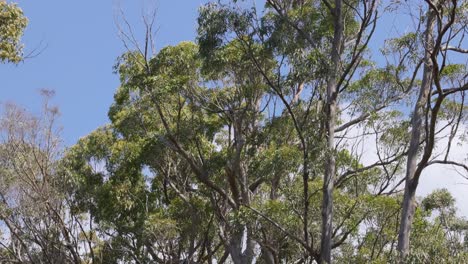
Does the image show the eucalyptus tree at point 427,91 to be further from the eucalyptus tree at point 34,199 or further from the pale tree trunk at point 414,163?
the eucalyptus tree at point 34,199

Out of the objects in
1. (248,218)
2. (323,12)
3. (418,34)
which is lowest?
(248,218)

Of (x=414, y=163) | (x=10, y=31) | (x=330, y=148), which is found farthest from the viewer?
(x=330, y=148)

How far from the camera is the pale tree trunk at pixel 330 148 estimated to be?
12.4m

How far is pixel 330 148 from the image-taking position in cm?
1266

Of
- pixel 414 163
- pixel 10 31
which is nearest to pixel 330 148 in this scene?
pixel 414 163

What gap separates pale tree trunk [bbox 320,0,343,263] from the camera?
1244 centimetres

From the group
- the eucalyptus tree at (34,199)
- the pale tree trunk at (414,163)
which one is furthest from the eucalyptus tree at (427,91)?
the eucalyptus tree at (34,199)

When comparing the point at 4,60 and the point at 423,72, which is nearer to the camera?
the point at 4,60

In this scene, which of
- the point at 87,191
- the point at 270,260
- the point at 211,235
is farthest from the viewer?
the point at 87,191

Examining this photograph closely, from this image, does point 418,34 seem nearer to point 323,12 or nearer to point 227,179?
point 323,12

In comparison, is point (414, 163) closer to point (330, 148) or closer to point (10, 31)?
point (330, 148)

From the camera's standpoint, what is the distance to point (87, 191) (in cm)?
1862

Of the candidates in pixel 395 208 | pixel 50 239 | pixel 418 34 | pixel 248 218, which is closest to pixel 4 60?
pixel 248 218

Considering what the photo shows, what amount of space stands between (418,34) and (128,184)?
890 cm
